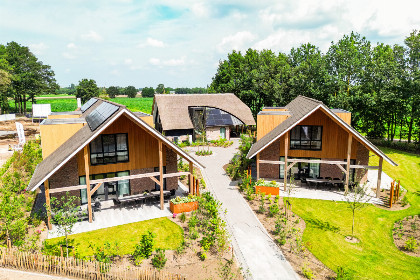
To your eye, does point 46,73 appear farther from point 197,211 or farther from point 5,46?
point 197,211

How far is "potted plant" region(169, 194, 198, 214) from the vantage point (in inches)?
674

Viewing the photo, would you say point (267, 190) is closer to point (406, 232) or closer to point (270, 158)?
point (270, 158)

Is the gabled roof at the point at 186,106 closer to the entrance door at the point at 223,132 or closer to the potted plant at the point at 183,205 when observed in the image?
the entrance door at the point at 223,132

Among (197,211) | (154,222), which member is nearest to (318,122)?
(197,211)

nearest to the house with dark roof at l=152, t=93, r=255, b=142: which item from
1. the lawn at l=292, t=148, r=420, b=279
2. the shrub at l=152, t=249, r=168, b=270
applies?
the lawn at l=292, t=148, r=420, b=279

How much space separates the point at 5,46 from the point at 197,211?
71654mm

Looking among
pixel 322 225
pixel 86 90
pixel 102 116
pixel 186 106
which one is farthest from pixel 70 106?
pixel 322 225

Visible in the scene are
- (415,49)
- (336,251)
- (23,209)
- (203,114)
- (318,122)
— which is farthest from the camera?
(203,114)

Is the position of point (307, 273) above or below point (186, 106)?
below

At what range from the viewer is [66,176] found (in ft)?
54.9

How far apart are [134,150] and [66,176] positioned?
13.5ft

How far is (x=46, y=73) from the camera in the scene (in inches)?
2753

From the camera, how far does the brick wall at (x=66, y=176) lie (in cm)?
1655

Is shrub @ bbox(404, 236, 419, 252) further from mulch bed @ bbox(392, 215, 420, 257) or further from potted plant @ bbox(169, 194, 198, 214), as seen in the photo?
potted plant @ bbox(169, 194, 198, 214)
